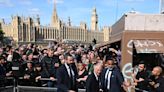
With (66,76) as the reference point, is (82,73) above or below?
below

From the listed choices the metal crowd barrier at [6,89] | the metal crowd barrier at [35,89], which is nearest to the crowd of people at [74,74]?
the metal crowd barrier at [35,89]

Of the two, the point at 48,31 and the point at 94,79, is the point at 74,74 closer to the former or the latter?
the point at 94,79

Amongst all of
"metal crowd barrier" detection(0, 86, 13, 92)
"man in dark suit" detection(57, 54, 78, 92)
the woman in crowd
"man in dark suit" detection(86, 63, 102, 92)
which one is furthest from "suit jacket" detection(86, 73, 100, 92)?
the woman in crowd

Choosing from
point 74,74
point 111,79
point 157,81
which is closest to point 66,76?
point 74,74

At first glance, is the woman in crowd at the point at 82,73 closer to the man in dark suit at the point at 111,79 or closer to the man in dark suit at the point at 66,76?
the man in dark suit at the point at 111,79

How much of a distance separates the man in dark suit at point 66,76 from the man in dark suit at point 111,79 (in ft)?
2.54

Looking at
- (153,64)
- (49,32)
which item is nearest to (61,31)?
(49,32)

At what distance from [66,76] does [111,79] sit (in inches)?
39.4

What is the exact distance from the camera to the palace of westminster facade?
16638cm

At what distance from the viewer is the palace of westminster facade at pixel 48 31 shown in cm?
16638

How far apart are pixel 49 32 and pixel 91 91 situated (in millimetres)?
171121

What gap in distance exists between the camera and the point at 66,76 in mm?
7766

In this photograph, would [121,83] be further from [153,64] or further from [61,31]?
[61,31]

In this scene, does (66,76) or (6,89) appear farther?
(6,89)
